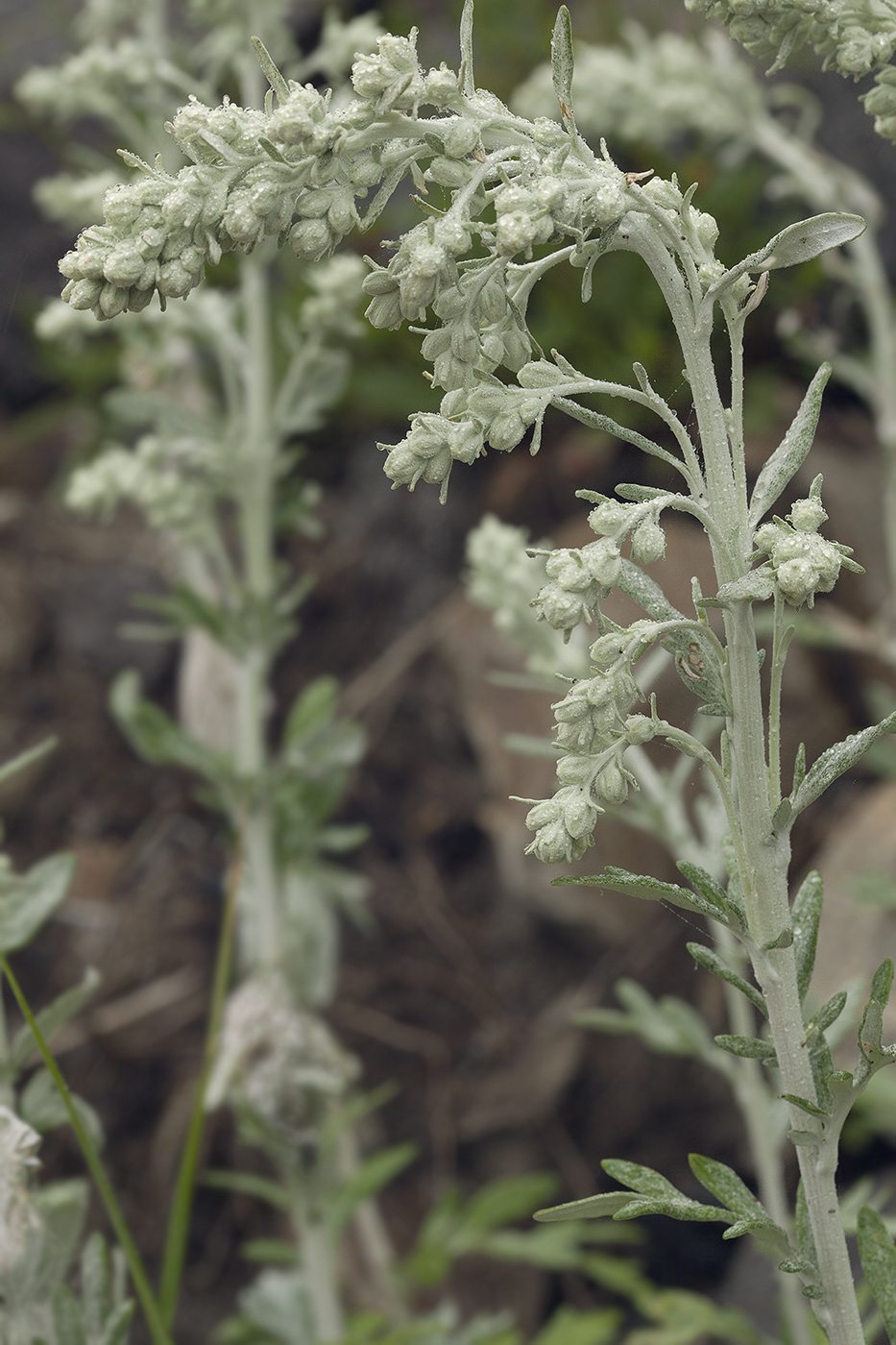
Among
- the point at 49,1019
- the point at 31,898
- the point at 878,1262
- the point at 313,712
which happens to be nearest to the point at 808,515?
the point at 878,1262

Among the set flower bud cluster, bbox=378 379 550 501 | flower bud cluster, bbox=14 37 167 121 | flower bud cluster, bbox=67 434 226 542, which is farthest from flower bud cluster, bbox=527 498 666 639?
flower bud cluster, bbox=14 37 167 121

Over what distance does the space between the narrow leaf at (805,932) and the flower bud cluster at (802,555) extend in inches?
16.5

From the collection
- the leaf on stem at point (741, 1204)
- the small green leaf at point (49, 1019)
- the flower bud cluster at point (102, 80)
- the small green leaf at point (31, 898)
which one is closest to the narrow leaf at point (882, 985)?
the leaf on stem at point (741, 1204)

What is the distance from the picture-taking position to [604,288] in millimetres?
4363

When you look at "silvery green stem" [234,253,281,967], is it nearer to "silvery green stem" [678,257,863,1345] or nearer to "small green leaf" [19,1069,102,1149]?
"small green leaf" [19,1069,102,1149]

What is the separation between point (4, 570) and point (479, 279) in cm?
389

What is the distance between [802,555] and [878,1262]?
771 mm

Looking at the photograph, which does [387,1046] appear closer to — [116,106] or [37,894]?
[37,894]

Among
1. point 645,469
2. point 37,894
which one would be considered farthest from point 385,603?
point 37,894

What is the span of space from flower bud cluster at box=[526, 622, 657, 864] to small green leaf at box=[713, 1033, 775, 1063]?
0.90ft

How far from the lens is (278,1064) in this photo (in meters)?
2.62

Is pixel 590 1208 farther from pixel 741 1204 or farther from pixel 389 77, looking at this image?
pixel 389 77

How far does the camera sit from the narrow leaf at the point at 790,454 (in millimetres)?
1145

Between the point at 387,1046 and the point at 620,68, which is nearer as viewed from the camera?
the point at 620,68
